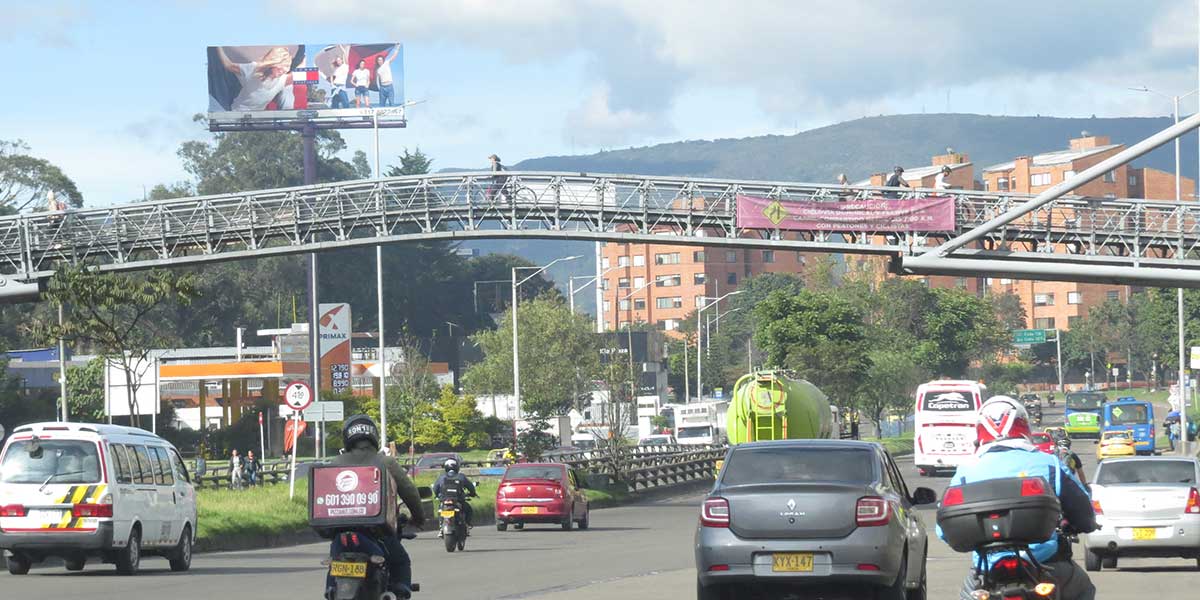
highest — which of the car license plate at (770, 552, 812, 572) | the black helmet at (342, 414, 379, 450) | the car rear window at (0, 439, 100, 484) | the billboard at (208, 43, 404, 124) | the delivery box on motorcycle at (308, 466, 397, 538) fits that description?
the billboard at (208, 43, 404, 124)

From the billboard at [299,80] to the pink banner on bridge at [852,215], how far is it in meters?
67.3

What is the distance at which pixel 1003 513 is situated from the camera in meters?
8.55

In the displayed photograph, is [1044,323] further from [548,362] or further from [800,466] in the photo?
[800,466]

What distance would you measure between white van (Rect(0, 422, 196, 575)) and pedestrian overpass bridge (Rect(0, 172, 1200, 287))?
25.9 m

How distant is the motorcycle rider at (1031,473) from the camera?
8.93 metres

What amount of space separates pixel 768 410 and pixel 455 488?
17.4 meters

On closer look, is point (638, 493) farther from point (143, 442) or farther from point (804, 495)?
point (804, 495)

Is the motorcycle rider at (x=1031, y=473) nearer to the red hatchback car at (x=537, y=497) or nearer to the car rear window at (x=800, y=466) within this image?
the car rear window at (x=800, y=466)

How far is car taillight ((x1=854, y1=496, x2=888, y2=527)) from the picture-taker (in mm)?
14125

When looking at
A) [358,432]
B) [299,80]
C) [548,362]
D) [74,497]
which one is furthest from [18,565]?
[299,80]

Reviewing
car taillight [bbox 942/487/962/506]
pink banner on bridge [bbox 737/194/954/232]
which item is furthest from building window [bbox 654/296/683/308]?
car taillight [bbox 942/487/962/506]

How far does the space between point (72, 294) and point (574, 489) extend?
12.9 meters

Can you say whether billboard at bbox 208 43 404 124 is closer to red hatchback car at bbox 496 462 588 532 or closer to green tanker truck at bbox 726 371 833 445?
green tanker truck at bbox 726 371 833 445

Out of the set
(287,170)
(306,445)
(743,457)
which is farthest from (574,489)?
(287,170)
